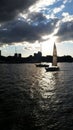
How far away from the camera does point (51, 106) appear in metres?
40.1

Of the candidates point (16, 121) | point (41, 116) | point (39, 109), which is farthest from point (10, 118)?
point (39, 109)

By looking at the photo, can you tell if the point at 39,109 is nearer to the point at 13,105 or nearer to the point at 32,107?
the point at 32,107

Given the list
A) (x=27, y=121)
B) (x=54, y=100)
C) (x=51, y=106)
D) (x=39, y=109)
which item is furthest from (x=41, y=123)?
(x=54, y=100)

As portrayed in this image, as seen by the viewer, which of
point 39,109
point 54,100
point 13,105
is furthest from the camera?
point 54,100

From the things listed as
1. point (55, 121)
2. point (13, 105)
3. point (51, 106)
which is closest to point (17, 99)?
point (13, 105)

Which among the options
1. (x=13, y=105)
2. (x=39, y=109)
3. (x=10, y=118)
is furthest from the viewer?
(x=13, y=105)

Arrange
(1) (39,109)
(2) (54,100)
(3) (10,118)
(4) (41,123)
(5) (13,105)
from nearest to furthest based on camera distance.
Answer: (4) (41,123), (3) (10,118), (1) (39,109), (5) (13,105), (2) (54,100)

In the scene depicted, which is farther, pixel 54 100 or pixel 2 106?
pixel 54 100

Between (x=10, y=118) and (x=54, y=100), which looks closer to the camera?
(x=10, y=118)

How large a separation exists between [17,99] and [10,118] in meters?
13.4

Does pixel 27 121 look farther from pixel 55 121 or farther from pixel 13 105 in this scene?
pixel 13 105

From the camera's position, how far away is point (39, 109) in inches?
1484

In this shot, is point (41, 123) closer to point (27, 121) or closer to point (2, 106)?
point (27, 121)

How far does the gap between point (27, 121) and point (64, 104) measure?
1215 cm
